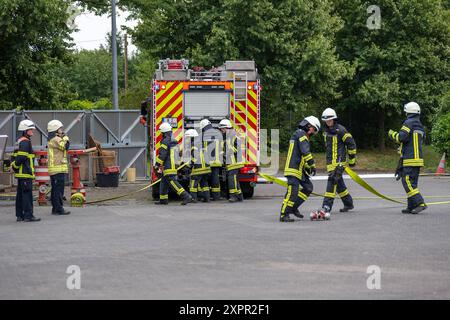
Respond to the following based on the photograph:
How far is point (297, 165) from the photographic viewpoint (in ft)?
50.0

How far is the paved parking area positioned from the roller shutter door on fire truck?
3.02m

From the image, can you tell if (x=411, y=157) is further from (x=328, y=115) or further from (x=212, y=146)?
(x=212, y=146)

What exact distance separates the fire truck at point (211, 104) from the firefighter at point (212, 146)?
0.47 m

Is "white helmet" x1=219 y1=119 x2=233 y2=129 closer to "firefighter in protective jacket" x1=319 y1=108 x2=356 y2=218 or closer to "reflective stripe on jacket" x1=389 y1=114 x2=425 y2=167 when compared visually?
"firefighter in protective jacket" x1=319 y1=108 x2=356 y2=218

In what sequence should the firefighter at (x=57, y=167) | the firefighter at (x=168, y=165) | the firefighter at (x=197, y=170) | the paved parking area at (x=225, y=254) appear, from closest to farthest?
the paved parking area at (x=225, y=254)
the firefighter at (x=57, y=167)
the firefighter at (x=168, y=165)
the firefighter at (x=197, y=170)

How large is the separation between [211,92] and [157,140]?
162 cm

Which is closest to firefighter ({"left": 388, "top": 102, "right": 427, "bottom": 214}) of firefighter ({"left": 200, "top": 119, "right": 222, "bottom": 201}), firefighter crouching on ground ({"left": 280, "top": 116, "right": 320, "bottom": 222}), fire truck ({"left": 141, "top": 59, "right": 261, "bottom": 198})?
firefighter crouching on ground ({"left": 280, "top": 116, "right": 320, "bottom": 222})

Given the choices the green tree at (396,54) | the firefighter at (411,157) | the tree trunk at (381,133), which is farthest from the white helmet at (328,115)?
the tree trunk at (381,133)

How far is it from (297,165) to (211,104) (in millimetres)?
5342

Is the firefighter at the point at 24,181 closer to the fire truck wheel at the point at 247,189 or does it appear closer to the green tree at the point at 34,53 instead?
the fire truck wheel at the point at 247,189

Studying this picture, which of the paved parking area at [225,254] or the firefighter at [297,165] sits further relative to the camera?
the firefighter at [297,165]

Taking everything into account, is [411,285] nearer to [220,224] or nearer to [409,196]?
[220,224]

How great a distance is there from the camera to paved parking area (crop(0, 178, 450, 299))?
29.3 feet

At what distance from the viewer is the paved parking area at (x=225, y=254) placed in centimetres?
894
